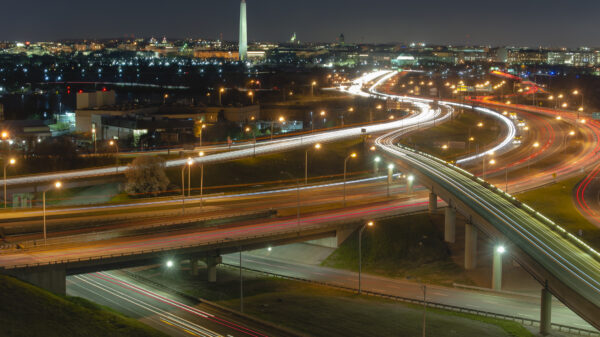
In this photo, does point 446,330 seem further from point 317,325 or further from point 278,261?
point 278,261

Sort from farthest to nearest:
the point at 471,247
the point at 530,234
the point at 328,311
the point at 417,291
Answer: the point at 471,247, the point at 417,291, the point at 530,234, the point at 328,311

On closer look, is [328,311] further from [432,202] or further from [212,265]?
[432,202]

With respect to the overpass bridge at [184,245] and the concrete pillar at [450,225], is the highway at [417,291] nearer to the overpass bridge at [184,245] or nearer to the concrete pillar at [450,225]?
the overpass bridge at [184,245]

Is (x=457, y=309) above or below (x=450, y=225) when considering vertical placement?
below

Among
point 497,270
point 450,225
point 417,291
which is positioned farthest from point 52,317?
point 450,225

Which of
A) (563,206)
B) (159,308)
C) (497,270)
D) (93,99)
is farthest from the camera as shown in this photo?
(93,99)

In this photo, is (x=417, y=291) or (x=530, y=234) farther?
(x=417, y=291)

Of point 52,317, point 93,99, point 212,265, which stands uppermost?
point 93,99
